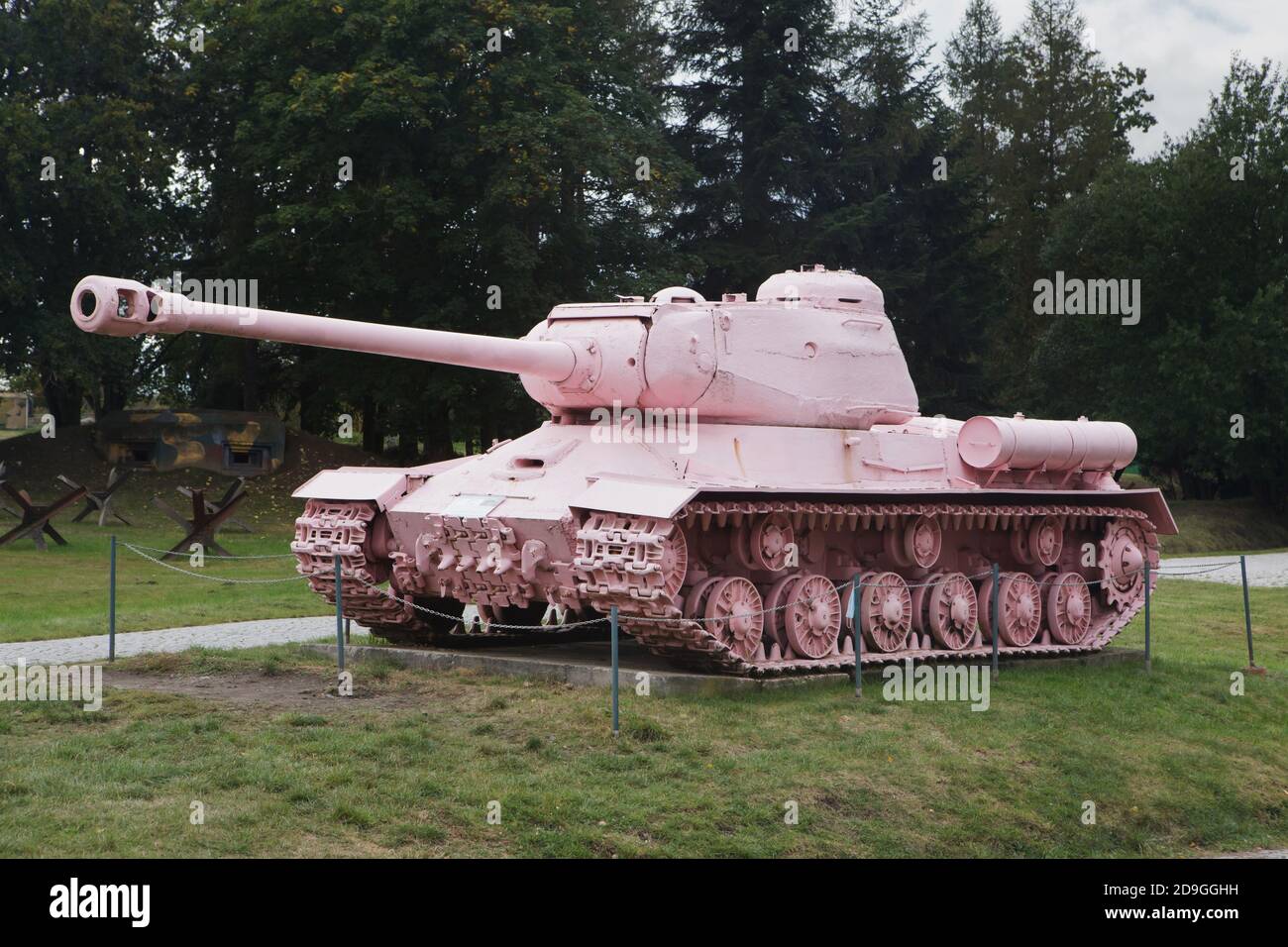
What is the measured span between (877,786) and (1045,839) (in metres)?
1.24

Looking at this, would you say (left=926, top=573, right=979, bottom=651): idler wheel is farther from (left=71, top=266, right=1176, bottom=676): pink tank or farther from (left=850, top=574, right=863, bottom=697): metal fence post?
(left=850, top=574, right=863, bottom=697): metal fence post

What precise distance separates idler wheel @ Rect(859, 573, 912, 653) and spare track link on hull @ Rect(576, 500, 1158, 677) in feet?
0.48

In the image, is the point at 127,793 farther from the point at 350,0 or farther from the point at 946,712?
the point at 350,0

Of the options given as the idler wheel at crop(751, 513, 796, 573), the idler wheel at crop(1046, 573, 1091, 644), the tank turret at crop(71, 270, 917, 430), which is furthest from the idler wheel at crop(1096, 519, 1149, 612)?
the idler wheel at crop(751, 513, 796, 573)

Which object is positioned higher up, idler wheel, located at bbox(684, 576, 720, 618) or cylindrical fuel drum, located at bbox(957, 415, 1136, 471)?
cylindrical fuel drum, located at bbox(957, 415, 1136, 471)

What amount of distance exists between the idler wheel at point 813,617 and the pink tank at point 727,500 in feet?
0.07

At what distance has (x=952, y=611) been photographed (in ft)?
55.2

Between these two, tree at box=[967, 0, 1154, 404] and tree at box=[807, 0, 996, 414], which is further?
tree at box=[967, 0, 1154, 404]

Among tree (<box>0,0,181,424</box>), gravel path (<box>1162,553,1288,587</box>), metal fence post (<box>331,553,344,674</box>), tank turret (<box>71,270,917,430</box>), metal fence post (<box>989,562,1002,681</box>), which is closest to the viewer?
metal fence post (<box>331,553,344,674</box>)

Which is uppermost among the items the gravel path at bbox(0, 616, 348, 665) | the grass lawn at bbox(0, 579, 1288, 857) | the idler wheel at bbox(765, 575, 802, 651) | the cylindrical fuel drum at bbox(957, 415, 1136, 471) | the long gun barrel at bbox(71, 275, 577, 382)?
the long gun barrel at bbox(71, 275, 577, 382)

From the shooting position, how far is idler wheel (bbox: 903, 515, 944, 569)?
1636 cm

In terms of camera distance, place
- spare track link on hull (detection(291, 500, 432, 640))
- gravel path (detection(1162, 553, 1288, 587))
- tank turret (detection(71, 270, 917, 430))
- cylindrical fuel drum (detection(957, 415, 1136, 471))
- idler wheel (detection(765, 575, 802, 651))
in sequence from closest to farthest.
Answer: idler wheel (detection(765, 575, 802, 651)), tank turret (detection(71, 270, 917, 430)), spare track link on hull (detection(291, 500, 432, 640)), cylindrical fuel drum (detection(957, 415, 1136, 471)), gravel path (detection(1162, 553, 1288, 587))

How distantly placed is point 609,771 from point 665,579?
88.1 inches

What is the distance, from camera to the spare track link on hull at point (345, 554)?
1559 centimetres
